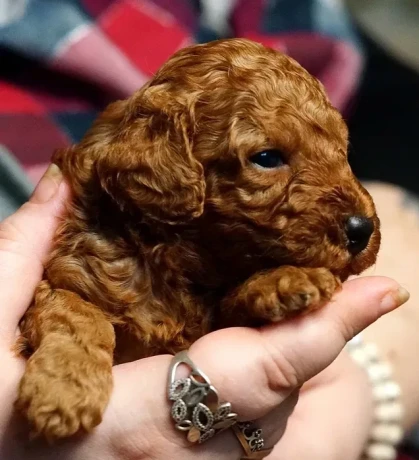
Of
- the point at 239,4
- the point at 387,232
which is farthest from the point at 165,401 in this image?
the point at 239,4

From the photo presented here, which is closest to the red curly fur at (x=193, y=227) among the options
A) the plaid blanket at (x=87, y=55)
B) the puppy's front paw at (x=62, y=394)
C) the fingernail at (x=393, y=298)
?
the puppy's front paw at (x=62, y=394)

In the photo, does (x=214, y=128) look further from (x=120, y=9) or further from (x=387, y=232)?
(x=120, y=9)

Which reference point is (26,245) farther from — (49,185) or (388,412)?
(388,412)

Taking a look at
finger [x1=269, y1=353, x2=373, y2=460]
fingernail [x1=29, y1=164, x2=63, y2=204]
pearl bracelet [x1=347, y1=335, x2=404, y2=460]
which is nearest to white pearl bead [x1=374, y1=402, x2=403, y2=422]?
pearl bracelet [x1=347, y1=335, x2=404, y2=460]

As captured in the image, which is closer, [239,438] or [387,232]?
[239,438]

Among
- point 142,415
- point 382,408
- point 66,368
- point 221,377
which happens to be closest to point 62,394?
point 66,368

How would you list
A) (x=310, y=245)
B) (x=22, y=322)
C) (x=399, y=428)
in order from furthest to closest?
(x=399, y=428) → (x=22, y=322) → (x=310, y=245)

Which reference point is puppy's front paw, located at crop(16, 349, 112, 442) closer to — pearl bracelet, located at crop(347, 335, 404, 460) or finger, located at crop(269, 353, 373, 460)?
finger, located at crop(269, 353, 373, 460)
